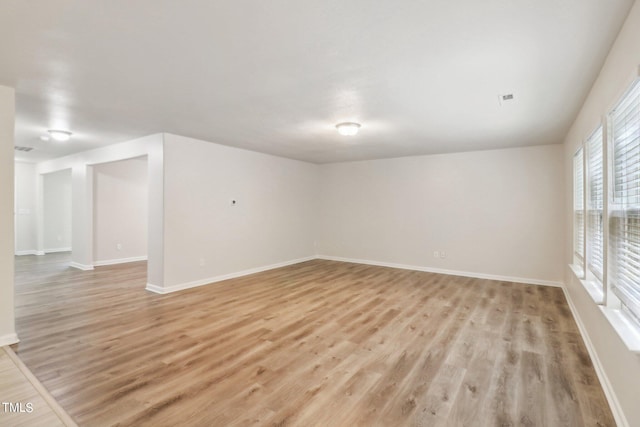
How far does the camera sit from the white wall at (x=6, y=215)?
9.34 feet

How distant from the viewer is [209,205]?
524 cm

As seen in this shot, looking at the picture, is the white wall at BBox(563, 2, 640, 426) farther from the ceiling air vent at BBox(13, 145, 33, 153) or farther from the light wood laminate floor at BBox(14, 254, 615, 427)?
the ceiling air vent at BBox(13, 145, 33, 153)

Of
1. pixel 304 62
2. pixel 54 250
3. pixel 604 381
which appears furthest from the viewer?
pixel 54 250

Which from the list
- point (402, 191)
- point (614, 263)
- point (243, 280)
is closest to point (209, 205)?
point (243, 280)

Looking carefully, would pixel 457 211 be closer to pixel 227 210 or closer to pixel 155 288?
pixel 227 210

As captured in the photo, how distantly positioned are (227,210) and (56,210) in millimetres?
6167

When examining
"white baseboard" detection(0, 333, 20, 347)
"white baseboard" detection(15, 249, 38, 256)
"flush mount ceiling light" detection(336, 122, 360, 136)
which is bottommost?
"white baseboard" detection(0, 333, 20, 347)

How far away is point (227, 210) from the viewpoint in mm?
5562

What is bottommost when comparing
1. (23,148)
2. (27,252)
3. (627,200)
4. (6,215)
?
(27,252)

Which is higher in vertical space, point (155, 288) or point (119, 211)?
point (119, 211)

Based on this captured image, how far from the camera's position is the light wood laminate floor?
195 centimetres

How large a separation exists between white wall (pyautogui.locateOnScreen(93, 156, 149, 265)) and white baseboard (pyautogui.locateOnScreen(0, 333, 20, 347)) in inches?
157

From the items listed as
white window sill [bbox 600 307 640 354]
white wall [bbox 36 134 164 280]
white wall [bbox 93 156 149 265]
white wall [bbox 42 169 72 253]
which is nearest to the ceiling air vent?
white wall [bbox 36 134 164 280]

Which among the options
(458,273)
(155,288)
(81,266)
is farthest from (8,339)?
(458,273)
